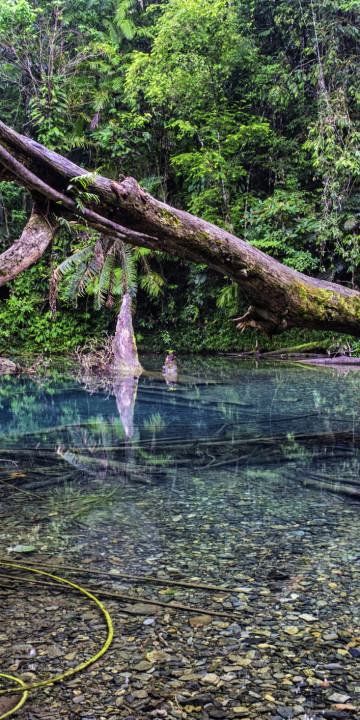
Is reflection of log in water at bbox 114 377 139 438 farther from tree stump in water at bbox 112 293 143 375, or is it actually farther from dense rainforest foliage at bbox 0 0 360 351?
dense rainforest foliage at bbox 0 0 360 351

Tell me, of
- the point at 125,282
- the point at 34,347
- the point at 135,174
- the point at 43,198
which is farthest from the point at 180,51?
the point at 43,198

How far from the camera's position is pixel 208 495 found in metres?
3.59

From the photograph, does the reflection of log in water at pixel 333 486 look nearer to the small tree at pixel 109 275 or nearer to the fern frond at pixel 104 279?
the small tree at pixel 109 275

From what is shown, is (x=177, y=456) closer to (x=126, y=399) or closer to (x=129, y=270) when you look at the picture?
(x=126, y=399)

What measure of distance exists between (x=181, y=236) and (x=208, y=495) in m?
1.91

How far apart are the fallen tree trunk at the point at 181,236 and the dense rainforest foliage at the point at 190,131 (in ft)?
28.6

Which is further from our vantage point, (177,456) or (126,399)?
(126,399)

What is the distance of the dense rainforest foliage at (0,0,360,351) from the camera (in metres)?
13.7

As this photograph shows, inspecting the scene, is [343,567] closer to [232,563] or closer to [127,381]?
[232,563]

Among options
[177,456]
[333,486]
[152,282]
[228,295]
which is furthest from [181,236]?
[152,282]

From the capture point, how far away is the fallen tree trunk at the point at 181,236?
12.5 ft

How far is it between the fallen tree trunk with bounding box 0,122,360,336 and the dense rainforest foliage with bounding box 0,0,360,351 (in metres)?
8.72

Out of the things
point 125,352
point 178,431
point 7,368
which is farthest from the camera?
point 7,368

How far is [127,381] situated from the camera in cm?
1013
